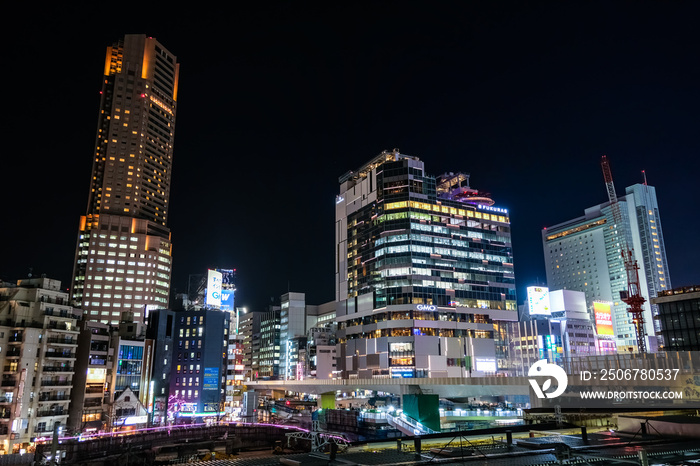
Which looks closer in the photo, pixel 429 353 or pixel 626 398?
pixel 626 398

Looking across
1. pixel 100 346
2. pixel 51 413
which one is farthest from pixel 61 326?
pixel 51 413

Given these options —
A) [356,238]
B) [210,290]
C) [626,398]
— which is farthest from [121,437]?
[356,238]

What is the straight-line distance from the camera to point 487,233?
16938 cm

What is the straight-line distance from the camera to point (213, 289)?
12269 centimetres

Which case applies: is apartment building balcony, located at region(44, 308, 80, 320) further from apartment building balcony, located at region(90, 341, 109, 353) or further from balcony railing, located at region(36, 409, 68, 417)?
balcony railing, located at region(36, 409, 68, 417)

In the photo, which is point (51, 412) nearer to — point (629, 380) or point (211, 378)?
point (211, 378)

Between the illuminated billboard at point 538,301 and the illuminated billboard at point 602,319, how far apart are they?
63.8 ft

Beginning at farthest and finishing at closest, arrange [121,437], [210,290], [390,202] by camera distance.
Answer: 1. [390,202]
2. [210,290]
3. [121,437]

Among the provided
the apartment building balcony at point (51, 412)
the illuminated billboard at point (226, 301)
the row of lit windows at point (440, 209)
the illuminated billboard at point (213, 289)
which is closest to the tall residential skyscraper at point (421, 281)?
the row of lit windows at point (440, 209)

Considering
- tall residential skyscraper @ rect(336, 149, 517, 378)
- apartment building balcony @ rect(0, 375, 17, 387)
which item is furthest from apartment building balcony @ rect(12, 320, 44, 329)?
tall residential skyscraper @ rect(336, 149, 517, 378)

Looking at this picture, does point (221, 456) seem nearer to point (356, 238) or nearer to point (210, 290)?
point (210, 290)

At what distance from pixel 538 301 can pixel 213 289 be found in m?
118

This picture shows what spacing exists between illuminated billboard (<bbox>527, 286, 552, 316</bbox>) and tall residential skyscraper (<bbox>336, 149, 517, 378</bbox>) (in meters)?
20.3

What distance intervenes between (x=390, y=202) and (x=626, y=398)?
392ft
